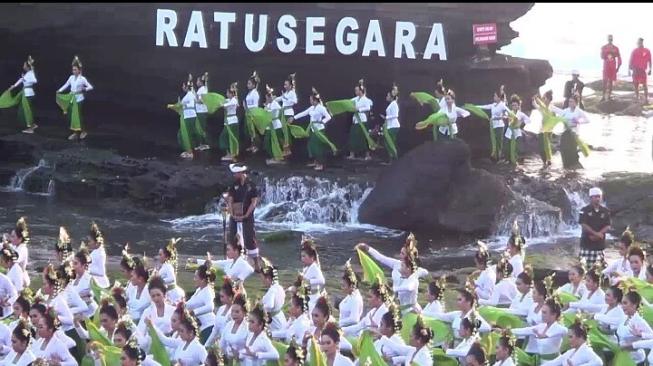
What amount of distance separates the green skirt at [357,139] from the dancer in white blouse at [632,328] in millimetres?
9413

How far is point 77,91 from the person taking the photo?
17938mm

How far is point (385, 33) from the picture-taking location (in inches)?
753

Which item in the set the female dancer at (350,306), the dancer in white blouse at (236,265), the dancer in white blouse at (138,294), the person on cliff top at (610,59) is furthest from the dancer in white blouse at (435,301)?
the person on cliff top at (610,59)

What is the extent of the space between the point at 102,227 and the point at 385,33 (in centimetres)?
602

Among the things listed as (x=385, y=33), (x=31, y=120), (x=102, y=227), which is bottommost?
(x=102, y=227)

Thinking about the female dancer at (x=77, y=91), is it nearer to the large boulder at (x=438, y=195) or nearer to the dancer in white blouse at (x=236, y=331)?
the large boulder at (x=438, y=195)

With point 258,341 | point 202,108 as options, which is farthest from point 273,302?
point 202,108

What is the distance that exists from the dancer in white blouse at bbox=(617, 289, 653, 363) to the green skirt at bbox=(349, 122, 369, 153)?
941cm

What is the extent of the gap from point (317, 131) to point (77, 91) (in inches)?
151

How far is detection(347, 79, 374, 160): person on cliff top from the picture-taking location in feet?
57.4

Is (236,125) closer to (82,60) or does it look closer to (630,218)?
(82,60)

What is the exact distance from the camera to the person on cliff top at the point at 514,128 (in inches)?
701

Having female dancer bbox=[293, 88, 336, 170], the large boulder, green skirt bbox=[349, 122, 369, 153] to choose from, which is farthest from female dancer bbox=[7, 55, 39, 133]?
the large boulder

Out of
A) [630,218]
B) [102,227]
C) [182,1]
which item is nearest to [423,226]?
[630,218]
